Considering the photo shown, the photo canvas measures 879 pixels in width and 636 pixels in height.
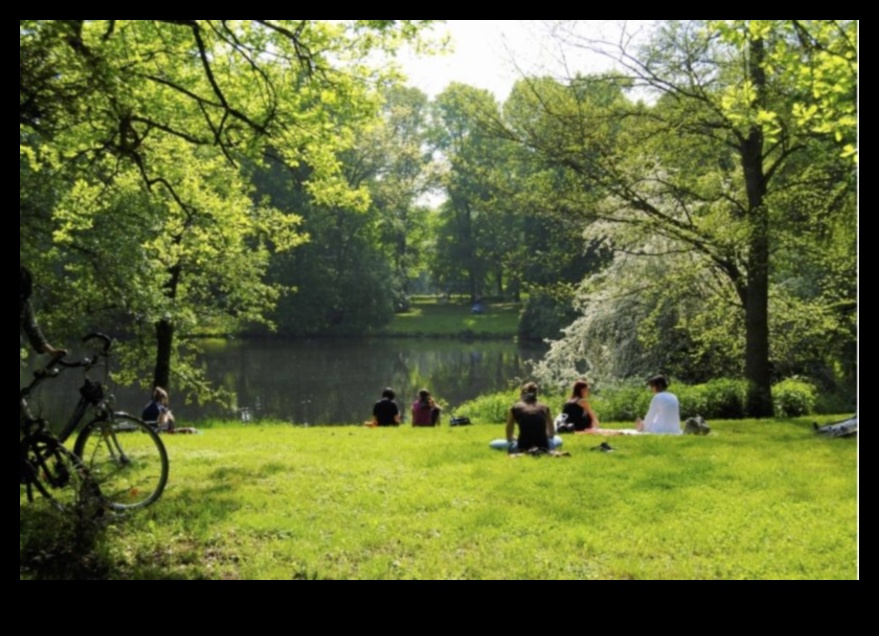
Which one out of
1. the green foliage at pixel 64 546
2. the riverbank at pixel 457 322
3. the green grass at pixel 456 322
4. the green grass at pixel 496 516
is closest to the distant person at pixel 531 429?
the green grass at pixel 496 516

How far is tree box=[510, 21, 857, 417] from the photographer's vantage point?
13109mm

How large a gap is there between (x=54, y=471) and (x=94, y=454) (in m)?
0.28

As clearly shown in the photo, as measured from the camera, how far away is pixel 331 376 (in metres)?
30.6

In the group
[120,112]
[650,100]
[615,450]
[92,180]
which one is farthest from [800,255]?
[92,180]

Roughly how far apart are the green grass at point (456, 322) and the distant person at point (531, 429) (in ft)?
133

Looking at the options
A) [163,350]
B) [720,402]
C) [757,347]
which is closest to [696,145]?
[757,347]

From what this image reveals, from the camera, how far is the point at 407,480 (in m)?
7.19

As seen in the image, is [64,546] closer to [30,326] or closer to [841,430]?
[30,326]

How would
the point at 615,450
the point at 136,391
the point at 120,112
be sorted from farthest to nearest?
the point at 136,391 → the point at 615,450 → the point at 120,112

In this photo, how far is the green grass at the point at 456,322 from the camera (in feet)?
167

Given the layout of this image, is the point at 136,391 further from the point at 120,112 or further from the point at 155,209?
the point at 120,112

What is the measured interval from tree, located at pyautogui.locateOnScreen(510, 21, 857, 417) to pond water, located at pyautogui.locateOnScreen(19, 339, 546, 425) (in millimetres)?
9611

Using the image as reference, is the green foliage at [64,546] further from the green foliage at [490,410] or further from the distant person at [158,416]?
the green foliage at [490,410]
